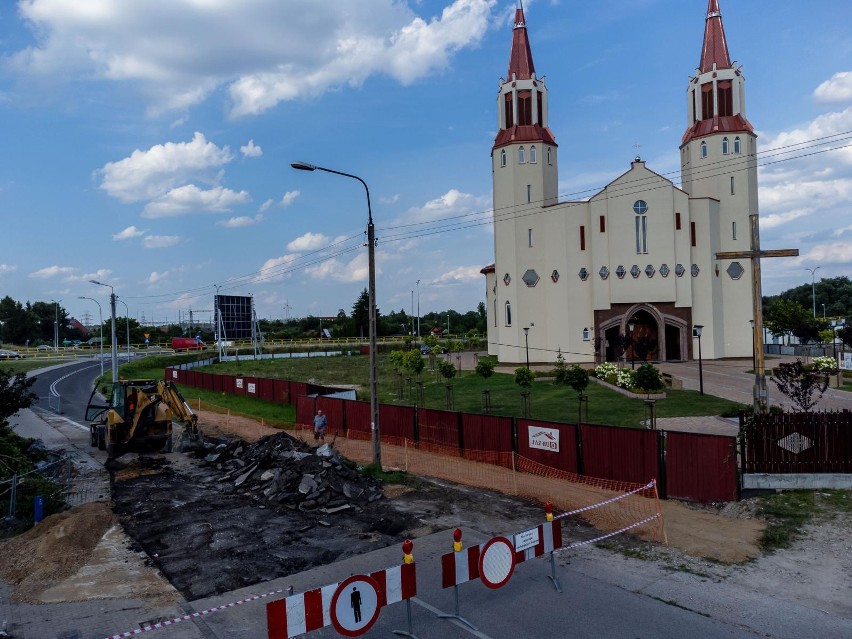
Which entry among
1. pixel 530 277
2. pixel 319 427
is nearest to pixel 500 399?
pixel 319 427

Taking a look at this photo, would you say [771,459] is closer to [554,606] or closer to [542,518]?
[542,518]

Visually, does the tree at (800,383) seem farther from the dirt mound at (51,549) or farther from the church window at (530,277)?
the church window at (530,277)

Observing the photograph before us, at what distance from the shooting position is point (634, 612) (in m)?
8.77

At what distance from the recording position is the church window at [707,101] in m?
53.0

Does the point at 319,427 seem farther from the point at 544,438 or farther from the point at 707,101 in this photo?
the point at 707,101

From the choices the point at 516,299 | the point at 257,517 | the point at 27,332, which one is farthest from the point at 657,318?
the point at 27,332

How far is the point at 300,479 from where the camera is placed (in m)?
15.7

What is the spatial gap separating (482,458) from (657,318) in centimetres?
3452

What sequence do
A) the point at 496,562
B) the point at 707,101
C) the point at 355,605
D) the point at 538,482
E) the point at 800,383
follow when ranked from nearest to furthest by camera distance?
the point at 355,605, the point at 496,562, the point at 538,482, the point at 800,383, the point at 707,101

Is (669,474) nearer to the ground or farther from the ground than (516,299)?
nearer to the ground

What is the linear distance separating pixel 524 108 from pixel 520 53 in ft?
17.2

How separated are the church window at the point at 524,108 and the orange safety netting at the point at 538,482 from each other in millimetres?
37722

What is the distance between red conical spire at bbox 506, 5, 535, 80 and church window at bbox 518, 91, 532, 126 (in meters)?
1.54

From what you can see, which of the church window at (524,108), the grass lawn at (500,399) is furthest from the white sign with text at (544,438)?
the church window at (524,108)
